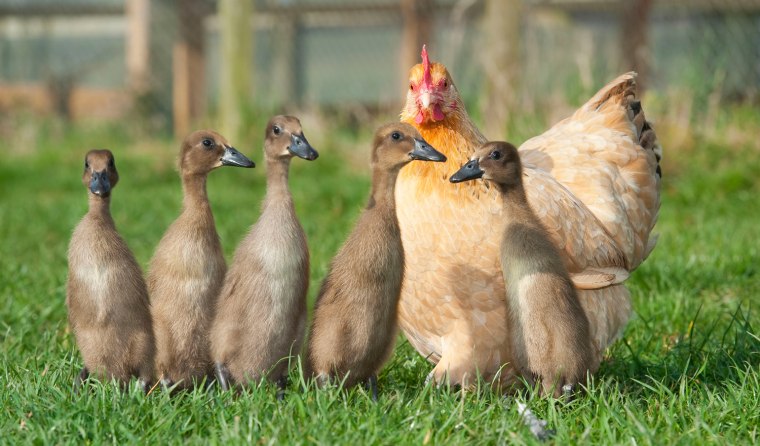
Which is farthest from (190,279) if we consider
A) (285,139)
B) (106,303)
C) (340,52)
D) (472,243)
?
(340,52)

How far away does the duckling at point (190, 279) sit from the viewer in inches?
142

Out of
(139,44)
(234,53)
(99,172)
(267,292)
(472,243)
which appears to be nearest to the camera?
(267,292)

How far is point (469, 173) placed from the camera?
3.61m

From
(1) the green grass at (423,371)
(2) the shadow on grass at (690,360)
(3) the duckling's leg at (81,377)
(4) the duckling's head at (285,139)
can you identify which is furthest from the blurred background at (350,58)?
(3) the duckling's leg at (81,377)

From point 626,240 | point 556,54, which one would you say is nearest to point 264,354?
point 626,240

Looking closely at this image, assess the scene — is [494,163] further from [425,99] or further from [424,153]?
[425,99]

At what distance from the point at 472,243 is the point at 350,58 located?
10.2 metres

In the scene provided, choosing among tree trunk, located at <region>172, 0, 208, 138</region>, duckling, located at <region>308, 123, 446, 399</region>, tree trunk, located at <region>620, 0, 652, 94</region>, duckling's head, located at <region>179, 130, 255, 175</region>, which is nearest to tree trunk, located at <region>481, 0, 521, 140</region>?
tree trunk, located at <region>620, 0, 652, 94</region>

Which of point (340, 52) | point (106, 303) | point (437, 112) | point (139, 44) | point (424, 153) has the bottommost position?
point (106, 303)

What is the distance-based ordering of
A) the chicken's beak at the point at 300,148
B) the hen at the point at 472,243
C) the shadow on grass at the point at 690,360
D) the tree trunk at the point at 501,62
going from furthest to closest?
the tree trunk at the point at 501,62
the shadow on grass at the point at 690,360
the hen at the point at 472,243
the chicken's beak at the point at 300,148

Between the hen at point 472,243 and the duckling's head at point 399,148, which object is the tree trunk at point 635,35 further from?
the duckling's head at point 399,148

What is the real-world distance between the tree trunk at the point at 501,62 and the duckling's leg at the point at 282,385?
5787 millimetres

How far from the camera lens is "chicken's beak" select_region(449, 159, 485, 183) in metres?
3.59

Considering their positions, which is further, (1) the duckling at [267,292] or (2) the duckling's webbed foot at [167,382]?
(2) the duckling's webbed foot at [167,382]
